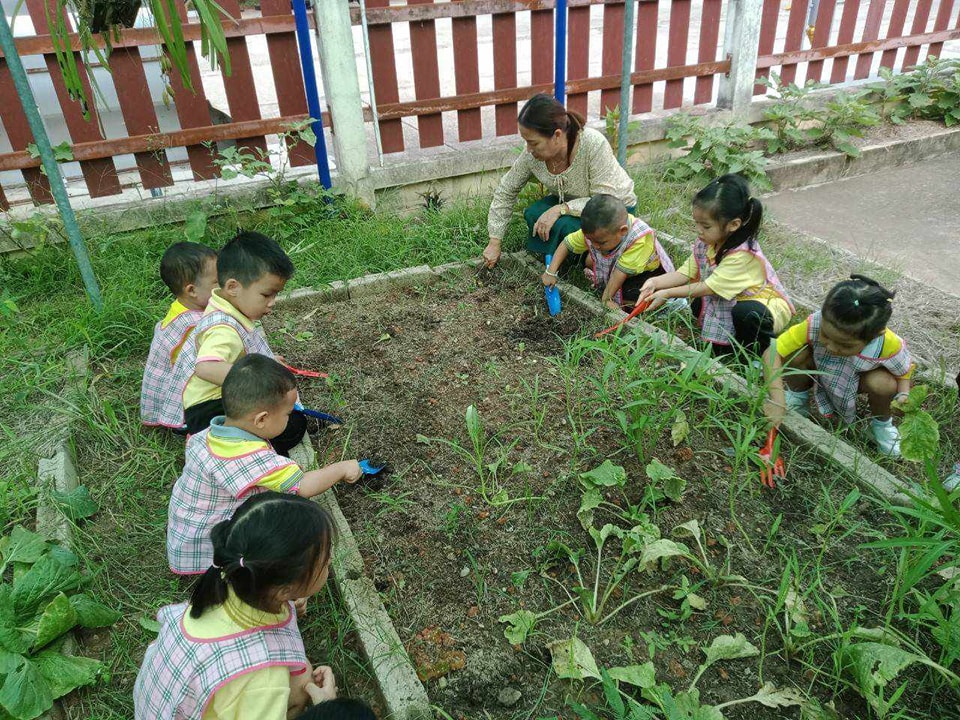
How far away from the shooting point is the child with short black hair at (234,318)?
2553 mm

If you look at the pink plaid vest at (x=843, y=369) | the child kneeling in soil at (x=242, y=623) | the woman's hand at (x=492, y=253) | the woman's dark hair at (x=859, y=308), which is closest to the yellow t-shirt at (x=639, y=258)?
the woman's hand at (x=492, y=253)

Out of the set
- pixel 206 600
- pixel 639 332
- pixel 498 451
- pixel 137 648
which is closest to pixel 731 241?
pixel 639 332

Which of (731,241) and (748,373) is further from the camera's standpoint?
(731,241)

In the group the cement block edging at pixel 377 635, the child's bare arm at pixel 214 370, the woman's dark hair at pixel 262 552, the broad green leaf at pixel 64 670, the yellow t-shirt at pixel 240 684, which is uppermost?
the woman's dark hair at pixel 262 552

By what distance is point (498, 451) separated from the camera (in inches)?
99.7

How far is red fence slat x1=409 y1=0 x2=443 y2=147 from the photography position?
4742 millimetres

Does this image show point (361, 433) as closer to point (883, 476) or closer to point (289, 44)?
point (883, 476)

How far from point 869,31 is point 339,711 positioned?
7263 millimetres

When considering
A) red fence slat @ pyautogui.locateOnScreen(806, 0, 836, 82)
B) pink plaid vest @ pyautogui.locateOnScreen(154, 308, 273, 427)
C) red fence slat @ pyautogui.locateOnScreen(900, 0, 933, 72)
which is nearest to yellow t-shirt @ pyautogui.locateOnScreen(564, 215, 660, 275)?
pink plaid vest @ pyautogui.locateOnScreen(154, 308, 273, 427)

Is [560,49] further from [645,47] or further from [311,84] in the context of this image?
[311,84]

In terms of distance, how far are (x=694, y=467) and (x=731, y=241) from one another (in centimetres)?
112

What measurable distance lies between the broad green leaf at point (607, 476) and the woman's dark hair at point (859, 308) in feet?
3.12

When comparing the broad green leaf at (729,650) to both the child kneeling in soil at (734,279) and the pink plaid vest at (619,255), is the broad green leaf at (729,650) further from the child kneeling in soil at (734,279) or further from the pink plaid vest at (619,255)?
the pink plaid vest at (619,255)

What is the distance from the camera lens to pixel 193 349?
2.67 metres
